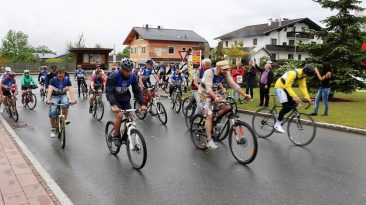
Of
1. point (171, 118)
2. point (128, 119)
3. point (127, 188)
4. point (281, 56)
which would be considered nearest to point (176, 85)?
point (171, 118)

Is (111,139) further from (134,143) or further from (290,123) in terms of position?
(290,123)

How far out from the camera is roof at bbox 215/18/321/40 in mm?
64938

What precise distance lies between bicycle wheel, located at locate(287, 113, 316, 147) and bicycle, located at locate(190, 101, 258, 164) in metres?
1.54

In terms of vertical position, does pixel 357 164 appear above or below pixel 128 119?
below

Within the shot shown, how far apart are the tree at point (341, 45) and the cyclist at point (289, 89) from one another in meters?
8.97

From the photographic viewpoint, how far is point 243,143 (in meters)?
6.77

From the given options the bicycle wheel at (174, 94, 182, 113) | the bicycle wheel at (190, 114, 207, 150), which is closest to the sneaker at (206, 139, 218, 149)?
the bicycle wheel at (190, 114, 207, 150)

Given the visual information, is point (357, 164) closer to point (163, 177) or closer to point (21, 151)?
point (163, 177)

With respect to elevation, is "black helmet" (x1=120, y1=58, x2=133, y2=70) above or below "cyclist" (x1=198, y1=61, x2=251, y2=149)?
above

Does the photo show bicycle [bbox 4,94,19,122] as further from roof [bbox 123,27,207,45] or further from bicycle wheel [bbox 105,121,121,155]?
roof [bbox 123,27,207,45]

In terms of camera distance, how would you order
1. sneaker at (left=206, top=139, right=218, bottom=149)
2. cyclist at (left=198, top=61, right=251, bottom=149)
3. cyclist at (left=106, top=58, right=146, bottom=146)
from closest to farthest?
cyclist at (left=106, top=58, right=146, bottom=146), cyclist at (left=198, top=61, right=251, bottom=149), sneaker at (left=206, top=139, right=218, bottom=149)

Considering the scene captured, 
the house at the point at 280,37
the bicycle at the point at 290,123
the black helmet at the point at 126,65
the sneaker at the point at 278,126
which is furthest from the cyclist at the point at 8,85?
the house at the point at 280,37

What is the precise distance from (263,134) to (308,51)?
9.95 metres

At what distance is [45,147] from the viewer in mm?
8359
